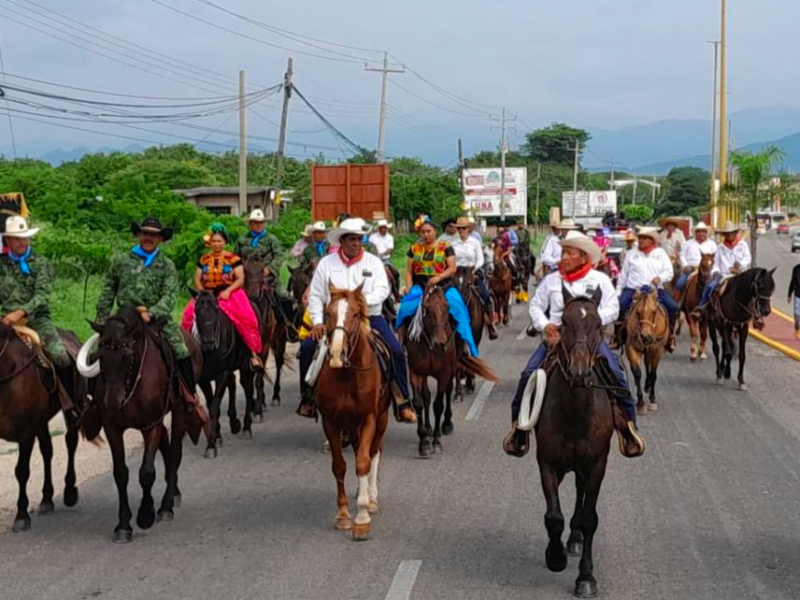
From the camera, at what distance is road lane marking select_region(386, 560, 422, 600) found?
713 centimetres

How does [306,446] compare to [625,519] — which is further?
[306,446]

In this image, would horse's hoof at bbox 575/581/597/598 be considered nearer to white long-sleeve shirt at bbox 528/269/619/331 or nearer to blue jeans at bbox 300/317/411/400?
white long-sleeve shirt at bbox 528/269/619/331

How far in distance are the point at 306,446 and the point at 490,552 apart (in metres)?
4.60

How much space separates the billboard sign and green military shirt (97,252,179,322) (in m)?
78.9

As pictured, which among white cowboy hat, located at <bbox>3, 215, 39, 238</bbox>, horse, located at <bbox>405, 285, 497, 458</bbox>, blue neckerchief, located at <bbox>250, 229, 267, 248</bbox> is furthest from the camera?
blue neckerchief, located at <bbox>250, 229, 267, 248</bbox>

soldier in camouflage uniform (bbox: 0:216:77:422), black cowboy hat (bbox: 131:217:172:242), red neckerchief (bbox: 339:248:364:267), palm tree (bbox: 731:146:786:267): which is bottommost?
soldier in camouflage uniform (bbox: 0:216:77:422)

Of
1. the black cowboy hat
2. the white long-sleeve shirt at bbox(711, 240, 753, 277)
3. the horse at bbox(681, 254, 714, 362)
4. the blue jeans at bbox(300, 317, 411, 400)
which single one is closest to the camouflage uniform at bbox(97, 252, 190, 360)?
the black cowboy hat

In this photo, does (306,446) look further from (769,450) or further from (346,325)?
(769,450)

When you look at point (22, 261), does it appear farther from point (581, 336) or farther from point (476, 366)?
point (476, 366)

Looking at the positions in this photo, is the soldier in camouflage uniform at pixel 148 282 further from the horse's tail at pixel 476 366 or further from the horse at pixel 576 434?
the horse's tail at pixel 476 366

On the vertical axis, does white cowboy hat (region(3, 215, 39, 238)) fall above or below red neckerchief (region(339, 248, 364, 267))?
above

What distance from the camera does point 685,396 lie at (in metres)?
15.8

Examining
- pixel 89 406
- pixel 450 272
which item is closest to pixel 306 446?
pixel 450 272

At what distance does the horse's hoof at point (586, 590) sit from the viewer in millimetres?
7078
